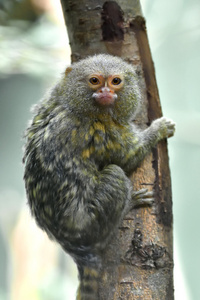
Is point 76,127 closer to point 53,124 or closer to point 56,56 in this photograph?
point 53,124

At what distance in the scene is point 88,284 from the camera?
309 cm

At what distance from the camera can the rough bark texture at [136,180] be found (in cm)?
293

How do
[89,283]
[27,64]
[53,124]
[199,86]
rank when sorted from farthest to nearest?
[27,64], [199,86], [53,124], [89,283]

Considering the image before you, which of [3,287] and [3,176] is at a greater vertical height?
[3,176]

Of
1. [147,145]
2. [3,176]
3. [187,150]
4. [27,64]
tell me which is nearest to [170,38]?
[187,150]

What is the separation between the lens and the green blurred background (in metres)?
6.68

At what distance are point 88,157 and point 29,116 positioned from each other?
161 inches

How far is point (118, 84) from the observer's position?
347 centimetres

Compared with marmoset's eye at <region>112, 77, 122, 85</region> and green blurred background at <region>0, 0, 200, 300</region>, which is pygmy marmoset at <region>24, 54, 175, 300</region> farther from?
green blurred background at <region>0, 0, 200, 300</region>

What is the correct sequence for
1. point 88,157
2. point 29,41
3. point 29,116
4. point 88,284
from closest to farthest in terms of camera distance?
1. point 88,284
2. point 88,157
3. point 29,41
4. point 29,116

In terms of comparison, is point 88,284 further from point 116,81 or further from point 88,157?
point 116,81

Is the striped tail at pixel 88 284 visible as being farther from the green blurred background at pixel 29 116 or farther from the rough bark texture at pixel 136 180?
the green blurred background at pixel 29 116

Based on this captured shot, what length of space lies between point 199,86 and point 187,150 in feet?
3.26

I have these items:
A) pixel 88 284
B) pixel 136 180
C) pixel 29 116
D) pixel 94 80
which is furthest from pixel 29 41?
pixel 88 284
